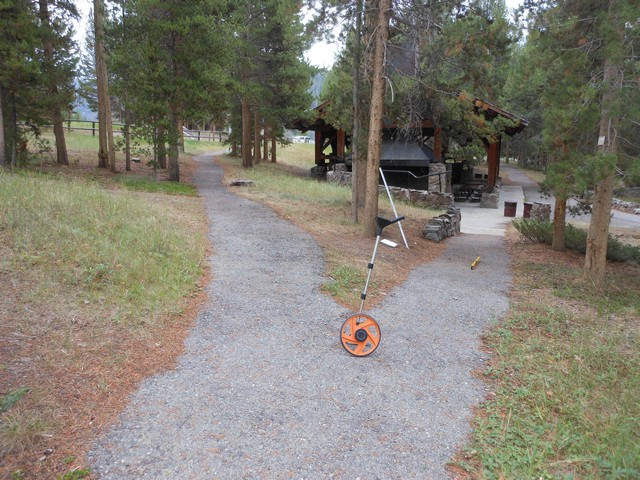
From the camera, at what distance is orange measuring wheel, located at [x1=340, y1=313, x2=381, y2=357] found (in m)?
4.78

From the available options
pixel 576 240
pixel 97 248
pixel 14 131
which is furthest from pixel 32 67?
pixel 576 240

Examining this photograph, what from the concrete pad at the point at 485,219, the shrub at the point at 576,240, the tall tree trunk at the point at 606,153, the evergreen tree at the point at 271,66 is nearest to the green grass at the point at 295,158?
the evergreen tree at the point at 271,66

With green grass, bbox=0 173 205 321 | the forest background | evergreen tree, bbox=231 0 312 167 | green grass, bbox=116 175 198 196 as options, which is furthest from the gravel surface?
evergreen tree, bbox=231 0 312 167

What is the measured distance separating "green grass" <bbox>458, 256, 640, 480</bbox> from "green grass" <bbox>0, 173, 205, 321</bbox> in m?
3.89

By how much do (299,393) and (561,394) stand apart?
240 centimetres

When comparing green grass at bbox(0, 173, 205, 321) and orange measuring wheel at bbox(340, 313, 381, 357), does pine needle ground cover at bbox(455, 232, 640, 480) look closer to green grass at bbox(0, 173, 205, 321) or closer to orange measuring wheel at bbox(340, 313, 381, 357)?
orange measuring wheel at bbox(340, 313, 381, 357)

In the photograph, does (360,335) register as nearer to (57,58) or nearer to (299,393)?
(299,393)

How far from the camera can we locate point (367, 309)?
646 cm

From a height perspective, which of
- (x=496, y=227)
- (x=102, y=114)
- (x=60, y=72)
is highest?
(x=60, y=72)

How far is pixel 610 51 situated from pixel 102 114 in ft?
51.3

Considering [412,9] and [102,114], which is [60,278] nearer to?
[412,9]

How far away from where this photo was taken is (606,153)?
24.2 feet

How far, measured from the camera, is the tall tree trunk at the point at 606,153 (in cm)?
716

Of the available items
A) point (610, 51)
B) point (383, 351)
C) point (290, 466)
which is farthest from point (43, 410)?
point (610, 51)
